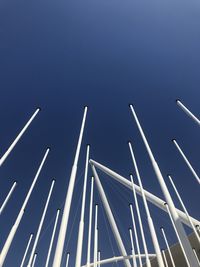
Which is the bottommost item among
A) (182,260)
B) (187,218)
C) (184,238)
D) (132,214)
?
(184,238)

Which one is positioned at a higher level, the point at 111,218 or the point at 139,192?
the point at 111,218

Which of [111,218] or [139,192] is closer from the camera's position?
[139,192]

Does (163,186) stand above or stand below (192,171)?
below

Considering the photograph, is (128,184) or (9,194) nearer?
(9,194)

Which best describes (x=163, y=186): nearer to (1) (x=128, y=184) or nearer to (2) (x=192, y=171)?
(2) (x=192, y=171)

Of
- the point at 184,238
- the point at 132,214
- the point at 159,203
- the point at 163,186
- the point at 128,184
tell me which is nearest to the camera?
the point at 184,238

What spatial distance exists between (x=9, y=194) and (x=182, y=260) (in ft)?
114

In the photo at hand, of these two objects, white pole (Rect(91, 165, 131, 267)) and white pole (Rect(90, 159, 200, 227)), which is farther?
white pole (Rect(91, 165, 131, 267))

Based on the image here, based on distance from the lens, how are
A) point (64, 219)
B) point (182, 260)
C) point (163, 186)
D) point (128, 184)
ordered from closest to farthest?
point (64, 219), point (163, 186), point (128, 184), point (182, 260)

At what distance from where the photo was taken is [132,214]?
2658cm

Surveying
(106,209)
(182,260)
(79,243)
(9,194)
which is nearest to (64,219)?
(79,243)

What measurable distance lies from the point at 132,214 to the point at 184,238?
19792 mm

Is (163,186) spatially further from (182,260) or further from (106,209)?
(182,260)

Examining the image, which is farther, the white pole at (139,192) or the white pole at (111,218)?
the white pole at (111,218)
